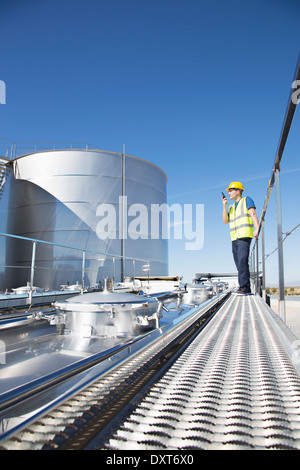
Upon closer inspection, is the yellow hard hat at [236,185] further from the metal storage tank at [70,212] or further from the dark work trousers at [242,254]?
the metal storage tank at [70,212]

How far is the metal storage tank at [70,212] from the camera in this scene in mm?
8617

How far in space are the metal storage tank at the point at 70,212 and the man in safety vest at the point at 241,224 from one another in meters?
6.00

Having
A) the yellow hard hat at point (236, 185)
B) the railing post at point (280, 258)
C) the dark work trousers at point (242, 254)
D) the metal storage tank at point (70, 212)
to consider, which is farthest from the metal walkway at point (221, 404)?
the metal storage tank at point (70, 212)

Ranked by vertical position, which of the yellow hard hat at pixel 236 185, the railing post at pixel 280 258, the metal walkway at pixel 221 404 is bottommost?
the metal walkway at pixel 221 404

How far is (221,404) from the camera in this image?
23.5 inches

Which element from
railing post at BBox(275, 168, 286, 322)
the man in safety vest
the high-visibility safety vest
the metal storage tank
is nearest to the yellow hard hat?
the man in safety vest

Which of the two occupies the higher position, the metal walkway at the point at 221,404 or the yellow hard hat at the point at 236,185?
the yellow hard hat at the point at 236,185

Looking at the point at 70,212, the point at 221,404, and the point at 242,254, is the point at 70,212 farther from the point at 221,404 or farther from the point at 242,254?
the point at 221,404

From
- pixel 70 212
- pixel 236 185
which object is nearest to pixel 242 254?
pixel 236 185

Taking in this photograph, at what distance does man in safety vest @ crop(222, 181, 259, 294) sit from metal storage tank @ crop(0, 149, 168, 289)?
6.00 meters

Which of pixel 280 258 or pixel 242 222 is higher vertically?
pixel 242 222

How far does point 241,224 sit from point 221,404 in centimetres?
240
